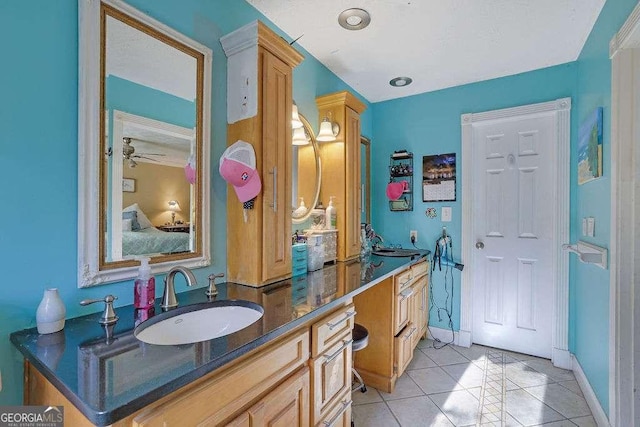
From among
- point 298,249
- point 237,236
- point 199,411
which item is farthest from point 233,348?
point 298,249

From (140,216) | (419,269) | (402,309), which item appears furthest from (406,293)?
(140,216)

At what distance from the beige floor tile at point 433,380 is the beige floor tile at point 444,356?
0.51ft

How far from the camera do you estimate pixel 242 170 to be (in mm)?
1418

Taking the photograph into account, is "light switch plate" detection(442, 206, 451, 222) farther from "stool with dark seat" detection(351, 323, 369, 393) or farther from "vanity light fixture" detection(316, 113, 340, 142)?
"stool with dark seat" detection(351, 323, 369, 393)

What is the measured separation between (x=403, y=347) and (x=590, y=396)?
1144 millimetres

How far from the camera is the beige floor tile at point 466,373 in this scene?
216 cm

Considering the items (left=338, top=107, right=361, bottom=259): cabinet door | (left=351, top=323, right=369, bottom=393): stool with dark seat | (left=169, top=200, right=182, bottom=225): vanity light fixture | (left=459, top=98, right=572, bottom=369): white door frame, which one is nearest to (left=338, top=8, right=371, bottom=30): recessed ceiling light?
(left=338, top=107, right=361, bottom=259): cabinet door

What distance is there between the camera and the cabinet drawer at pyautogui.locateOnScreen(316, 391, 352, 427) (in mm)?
1293

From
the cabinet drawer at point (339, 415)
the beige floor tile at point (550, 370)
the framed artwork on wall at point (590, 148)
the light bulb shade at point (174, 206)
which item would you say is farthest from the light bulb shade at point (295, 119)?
the beige floor tile at point (550, 370)

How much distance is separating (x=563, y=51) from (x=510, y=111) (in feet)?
1.66

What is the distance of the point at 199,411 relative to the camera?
0.74m

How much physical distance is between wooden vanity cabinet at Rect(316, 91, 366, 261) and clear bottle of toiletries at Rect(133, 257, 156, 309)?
1.38 meters

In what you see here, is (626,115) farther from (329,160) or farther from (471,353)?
(471,353)

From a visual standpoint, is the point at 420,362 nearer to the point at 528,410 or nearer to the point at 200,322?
the point at 528,410
